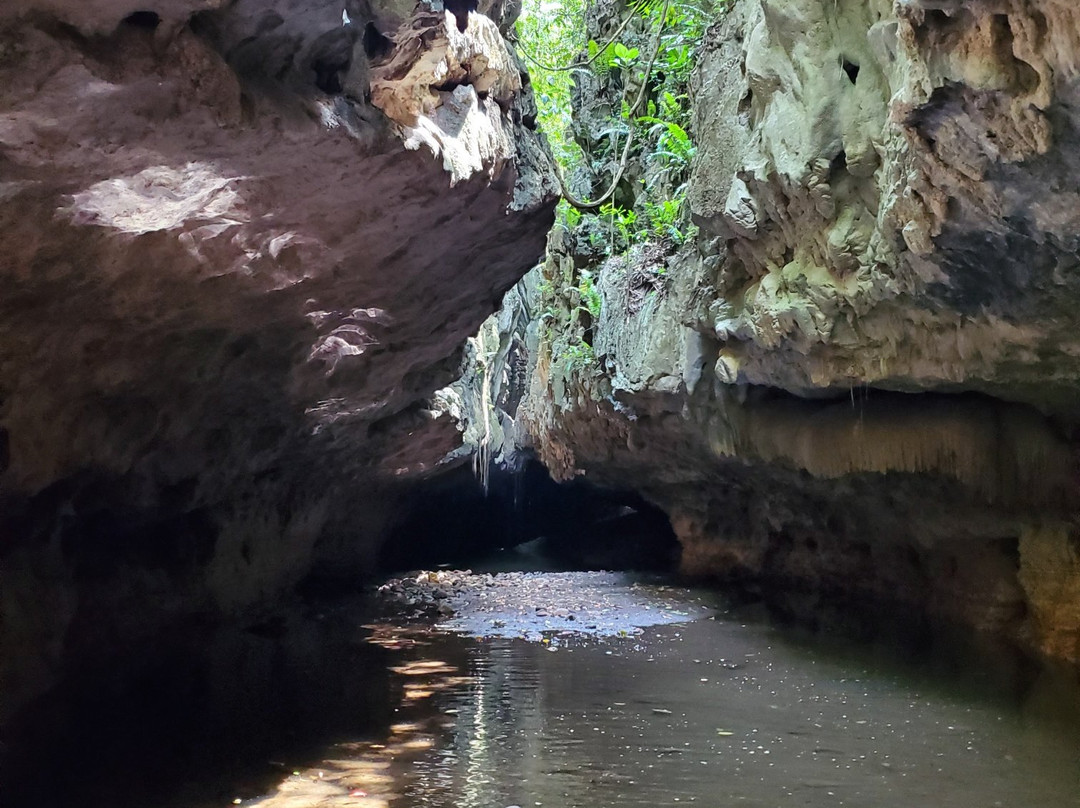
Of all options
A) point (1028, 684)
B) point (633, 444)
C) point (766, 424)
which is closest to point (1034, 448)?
point (1028, 684)

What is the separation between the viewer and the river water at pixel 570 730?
14.0 feet

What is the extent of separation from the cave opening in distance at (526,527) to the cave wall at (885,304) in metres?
7.14

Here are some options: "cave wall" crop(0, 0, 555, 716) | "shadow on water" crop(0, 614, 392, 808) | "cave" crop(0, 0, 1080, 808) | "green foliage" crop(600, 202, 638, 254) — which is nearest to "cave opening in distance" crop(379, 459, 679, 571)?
"green foliage" crop(600, 202, 638, 254)

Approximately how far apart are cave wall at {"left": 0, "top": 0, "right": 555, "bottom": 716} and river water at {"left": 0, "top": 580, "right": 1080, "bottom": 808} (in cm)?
89

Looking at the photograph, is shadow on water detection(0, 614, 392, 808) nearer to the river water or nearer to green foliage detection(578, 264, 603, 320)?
the river water

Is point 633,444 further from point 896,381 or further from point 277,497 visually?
point 896,381

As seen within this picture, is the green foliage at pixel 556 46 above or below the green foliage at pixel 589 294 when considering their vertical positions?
above

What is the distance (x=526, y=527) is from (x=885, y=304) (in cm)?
2077

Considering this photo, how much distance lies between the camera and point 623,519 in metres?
21.0

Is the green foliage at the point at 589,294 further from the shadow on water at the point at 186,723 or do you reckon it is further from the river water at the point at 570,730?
the shadow on water at the point at 186,723

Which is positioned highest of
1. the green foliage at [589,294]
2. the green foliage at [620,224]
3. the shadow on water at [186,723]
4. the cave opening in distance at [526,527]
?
the green foliage at [620,224]

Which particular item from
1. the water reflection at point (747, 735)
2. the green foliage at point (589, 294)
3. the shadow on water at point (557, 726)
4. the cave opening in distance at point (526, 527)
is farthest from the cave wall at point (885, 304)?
the cave opening in distance at point (526, 527)

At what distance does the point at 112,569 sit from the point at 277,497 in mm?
3508

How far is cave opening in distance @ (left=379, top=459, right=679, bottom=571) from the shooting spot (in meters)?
18.9
